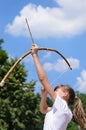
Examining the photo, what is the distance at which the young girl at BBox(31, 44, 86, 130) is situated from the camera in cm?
627

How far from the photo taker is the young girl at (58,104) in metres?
6.27

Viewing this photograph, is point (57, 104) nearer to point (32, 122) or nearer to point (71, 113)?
point (71, 113)

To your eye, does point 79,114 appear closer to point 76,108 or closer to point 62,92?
point 76,108

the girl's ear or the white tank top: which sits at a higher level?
the girl's ear

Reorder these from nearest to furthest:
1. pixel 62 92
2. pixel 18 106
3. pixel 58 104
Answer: pixel 58 104 < pixel 62 92 < pixel 18 106

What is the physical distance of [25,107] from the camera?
42.6 m

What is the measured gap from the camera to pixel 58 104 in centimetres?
639

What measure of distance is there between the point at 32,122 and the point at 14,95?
2.85 m

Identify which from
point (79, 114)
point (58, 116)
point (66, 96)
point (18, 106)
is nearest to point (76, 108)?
point (79, 114)

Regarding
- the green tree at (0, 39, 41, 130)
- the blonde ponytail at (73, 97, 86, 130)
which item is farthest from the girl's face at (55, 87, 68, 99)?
the green tree at (0, 39, 41, 130)

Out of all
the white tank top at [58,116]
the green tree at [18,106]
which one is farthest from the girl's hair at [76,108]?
the green tree at [18,106]

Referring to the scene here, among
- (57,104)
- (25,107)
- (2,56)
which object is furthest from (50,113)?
(2,56)

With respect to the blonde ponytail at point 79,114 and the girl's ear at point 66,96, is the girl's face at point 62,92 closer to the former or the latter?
the girl's ear at point 66,96

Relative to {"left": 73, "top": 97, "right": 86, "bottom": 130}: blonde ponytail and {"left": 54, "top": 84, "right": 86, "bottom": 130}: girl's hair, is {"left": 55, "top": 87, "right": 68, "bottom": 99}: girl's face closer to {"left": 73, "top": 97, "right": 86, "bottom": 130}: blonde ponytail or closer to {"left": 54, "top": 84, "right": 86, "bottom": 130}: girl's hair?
{"left": 54, "top": 84, "right": 86, "bottom": 130}: girl's hair
